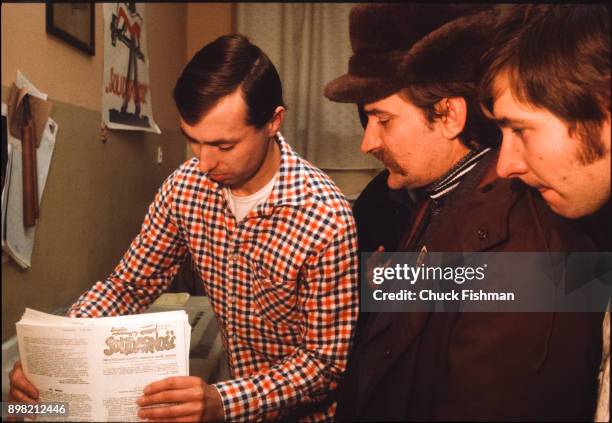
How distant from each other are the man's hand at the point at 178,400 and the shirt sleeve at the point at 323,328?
0.13 meters

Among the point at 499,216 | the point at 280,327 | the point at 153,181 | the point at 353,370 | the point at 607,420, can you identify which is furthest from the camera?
the point at 153,181

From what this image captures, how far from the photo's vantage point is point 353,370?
0.96 m

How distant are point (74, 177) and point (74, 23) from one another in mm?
416

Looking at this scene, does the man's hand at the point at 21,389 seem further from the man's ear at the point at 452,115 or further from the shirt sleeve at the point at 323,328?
the man's ear at the point at 452,115

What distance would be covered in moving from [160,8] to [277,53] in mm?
740

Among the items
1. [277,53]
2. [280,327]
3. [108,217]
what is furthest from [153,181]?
[280,327]

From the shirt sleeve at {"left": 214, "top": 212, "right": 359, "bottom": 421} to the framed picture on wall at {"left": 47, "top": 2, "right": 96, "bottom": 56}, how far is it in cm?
87

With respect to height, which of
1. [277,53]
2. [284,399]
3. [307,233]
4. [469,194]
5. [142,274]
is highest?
[277,53]

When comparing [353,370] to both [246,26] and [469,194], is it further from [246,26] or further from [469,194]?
[246,26]

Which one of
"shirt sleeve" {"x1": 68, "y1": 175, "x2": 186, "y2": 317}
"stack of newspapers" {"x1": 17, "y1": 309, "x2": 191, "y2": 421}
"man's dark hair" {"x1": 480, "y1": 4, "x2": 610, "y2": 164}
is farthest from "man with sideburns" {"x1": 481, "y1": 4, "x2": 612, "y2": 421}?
"shirt sleeve" {"x1": 68, "y1": 175, "x2": 186, "y2": 317}

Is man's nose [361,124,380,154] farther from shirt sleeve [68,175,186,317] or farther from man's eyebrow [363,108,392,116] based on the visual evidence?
shirt sleeve [68,175,186,317]

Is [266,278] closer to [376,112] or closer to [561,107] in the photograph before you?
[376,112]

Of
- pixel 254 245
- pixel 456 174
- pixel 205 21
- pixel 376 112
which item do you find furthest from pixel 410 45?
pixel 205 21

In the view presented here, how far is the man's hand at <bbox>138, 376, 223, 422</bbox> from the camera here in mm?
821
